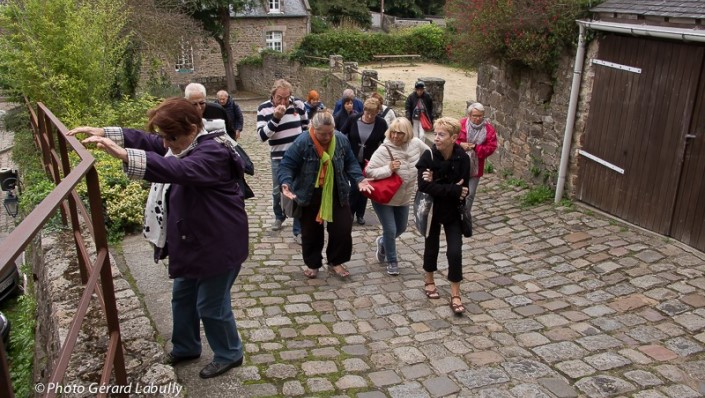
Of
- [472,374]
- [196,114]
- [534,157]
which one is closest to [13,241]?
[196,114]

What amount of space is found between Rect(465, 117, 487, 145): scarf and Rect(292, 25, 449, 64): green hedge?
24505 millimetres

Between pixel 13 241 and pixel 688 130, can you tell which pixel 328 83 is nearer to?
pixel 688 130

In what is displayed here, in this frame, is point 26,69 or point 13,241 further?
point 26,69

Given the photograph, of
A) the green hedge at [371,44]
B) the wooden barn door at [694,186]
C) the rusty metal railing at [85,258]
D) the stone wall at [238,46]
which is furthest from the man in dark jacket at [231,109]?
the stone wall at [238,46]

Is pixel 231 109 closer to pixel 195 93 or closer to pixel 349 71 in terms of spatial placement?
pixel 195 93

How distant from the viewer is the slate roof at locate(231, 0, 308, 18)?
3742 cm

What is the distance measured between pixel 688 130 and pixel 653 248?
1.31 m

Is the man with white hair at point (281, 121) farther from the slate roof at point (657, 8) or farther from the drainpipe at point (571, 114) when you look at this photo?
the slate roof at point (657, 8)

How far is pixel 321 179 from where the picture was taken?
5.78 metres

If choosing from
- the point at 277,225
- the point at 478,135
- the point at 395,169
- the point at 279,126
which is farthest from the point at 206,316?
the point at 478,135

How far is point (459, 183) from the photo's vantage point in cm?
529

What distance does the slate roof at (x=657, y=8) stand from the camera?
6.35m

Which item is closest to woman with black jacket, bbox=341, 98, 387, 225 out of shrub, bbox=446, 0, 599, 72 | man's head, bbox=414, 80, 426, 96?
shrub, bbox=446, 0, 599, 72

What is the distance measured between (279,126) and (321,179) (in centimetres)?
176
